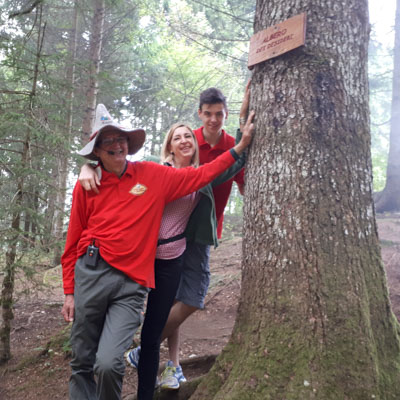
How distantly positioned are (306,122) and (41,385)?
416 centimetres

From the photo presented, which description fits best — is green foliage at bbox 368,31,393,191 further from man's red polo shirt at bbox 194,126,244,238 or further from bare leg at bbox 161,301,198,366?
bare leg at bbox 161,301,198,366

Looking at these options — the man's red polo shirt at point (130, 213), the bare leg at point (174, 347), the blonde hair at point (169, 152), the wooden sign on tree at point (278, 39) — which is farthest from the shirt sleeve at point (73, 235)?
the wooden sign on tree at point (278, 39)

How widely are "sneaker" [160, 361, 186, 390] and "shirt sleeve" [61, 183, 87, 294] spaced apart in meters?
1.28

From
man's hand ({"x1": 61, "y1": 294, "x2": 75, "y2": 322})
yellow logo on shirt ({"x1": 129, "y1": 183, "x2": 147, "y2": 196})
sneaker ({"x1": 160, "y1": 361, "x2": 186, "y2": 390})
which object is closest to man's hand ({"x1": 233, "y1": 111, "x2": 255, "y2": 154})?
yellow logo on shirt ({"x1": 129, "y1": 183, "x2": 147, "y2": 196})

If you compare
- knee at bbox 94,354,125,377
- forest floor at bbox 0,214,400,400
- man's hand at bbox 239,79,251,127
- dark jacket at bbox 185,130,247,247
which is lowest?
forest floor at bbox 0,214,400,400

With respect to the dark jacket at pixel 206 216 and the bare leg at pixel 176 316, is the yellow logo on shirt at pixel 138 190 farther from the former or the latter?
the bare leg at pixel 176 316

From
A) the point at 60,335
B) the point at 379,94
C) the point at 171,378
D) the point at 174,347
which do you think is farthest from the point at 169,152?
the point at 379,94

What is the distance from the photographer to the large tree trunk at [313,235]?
2.48 meters

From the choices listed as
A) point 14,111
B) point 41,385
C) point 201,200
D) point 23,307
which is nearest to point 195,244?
point 201,200

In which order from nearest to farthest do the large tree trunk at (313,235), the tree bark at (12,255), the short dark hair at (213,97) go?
the large tree trunk at (313,235)
the short dark hair at (213,97)
the tree bark at (12,255)

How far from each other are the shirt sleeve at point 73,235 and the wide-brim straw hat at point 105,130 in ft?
1.02

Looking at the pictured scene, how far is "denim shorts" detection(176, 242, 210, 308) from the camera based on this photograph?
11.8 feet

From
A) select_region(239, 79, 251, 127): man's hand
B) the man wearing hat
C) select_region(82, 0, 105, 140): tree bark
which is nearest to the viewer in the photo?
the man wearing hat

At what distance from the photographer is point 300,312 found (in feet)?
8.46
